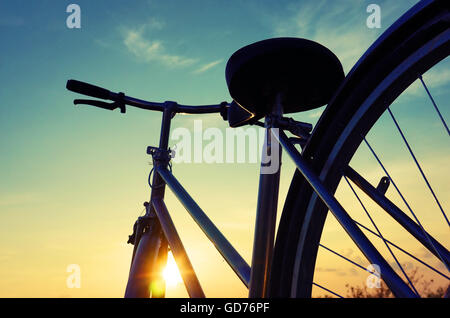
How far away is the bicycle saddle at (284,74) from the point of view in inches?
55.3

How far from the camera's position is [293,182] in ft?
5.44

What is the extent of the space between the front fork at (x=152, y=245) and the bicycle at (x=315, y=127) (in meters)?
0.33

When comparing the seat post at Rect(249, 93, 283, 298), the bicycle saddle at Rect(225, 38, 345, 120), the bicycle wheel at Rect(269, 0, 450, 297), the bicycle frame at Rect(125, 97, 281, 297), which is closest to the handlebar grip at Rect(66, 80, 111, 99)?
the bicycle frame at Rect(125, 97, 281, 297)

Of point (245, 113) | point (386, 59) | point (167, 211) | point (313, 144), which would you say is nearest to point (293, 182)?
point (313, 144)

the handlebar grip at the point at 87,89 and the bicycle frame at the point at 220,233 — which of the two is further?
the handlebar grip at the point at 87,89

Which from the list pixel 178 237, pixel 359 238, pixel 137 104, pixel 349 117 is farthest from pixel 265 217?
pixel 137 104

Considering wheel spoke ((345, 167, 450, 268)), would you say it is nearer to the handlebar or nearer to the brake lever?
the handlebar

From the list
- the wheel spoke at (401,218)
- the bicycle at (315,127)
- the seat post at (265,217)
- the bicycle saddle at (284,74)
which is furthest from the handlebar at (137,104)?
the wheel spoke at (401,218)

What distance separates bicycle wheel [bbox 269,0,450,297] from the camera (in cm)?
116

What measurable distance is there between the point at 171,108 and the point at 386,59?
6.06ft

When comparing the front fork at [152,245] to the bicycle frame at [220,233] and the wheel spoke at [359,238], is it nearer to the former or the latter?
the bicycle frame at [220,233]

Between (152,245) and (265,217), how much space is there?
1097mm

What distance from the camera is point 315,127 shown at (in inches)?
61.1
